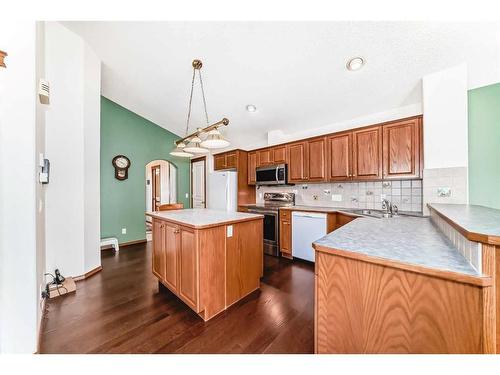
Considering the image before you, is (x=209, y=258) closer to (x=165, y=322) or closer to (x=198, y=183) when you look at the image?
(x=165, y=322)

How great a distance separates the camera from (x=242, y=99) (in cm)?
322

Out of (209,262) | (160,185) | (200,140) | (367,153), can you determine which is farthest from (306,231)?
(160,185)

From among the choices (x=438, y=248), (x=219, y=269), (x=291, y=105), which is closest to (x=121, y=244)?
(x=219, y=269)

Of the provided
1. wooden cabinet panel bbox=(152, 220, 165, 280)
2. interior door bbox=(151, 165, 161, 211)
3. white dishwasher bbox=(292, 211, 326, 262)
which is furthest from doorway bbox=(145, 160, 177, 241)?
white dishwasher bbox=(292, 211, 326, 262)

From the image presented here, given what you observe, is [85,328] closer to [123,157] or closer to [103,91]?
[123,157]

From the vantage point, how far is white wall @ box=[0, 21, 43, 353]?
110 centimetres

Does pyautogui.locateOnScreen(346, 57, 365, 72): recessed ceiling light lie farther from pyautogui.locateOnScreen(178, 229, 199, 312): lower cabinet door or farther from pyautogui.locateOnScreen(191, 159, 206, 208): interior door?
pyautogui.locateOnScreen(191, 159, 206, 208): interior door

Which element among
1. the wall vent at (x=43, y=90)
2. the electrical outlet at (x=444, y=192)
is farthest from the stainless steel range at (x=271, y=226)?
the wall vent at (x=43, y=90)

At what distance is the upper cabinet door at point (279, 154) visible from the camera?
12.0 ft

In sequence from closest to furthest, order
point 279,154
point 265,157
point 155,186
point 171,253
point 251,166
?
point 171,253 → point 279,154 → point 265,157 → point 251,166 → point 155,186

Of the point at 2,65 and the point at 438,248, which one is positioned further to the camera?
the point at 2,65

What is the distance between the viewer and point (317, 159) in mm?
3201

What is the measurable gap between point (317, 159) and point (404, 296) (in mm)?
2629

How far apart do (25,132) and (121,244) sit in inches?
139
